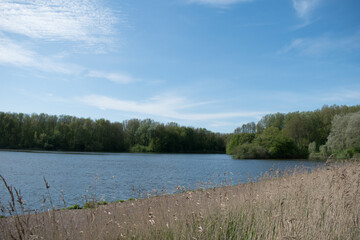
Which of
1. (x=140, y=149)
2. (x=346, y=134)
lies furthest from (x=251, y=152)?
(x=140, y=149)

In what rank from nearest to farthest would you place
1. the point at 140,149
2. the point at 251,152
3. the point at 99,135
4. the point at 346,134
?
the point at 346,134
the point at 251,152
the point at 99,135
the point at 140,149

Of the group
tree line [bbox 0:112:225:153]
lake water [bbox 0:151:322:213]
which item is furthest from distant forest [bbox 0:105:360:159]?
lake water [bbox 0:151:322:213]

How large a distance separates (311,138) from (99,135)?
73.7 m

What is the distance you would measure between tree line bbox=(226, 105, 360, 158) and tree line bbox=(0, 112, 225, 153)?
3231 centimetres

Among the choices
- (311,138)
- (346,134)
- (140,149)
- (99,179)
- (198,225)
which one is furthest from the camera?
(140,149)

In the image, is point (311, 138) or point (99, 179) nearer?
point (99, 179)

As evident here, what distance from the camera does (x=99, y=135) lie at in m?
104

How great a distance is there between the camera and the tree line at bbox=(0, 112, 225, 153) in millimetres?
91688

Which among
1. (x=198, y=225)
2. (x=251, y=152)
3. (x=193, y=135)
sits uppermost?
(x=193, y=135)

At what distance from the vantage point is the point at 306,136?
258 feet

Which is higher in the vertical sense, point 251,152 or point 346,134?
point 346,134

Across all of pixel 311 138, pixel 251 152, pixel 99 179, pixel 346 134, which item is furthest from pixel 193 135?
pixel 99 179

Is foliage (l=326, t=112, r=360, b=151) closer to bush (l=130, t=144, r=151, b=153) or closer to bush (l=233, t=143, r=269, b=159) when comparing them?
bush (l=233, t=143, r=269, b=159)

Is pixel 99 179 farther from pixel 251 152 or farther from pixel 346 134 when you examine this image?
pixel 251 152
